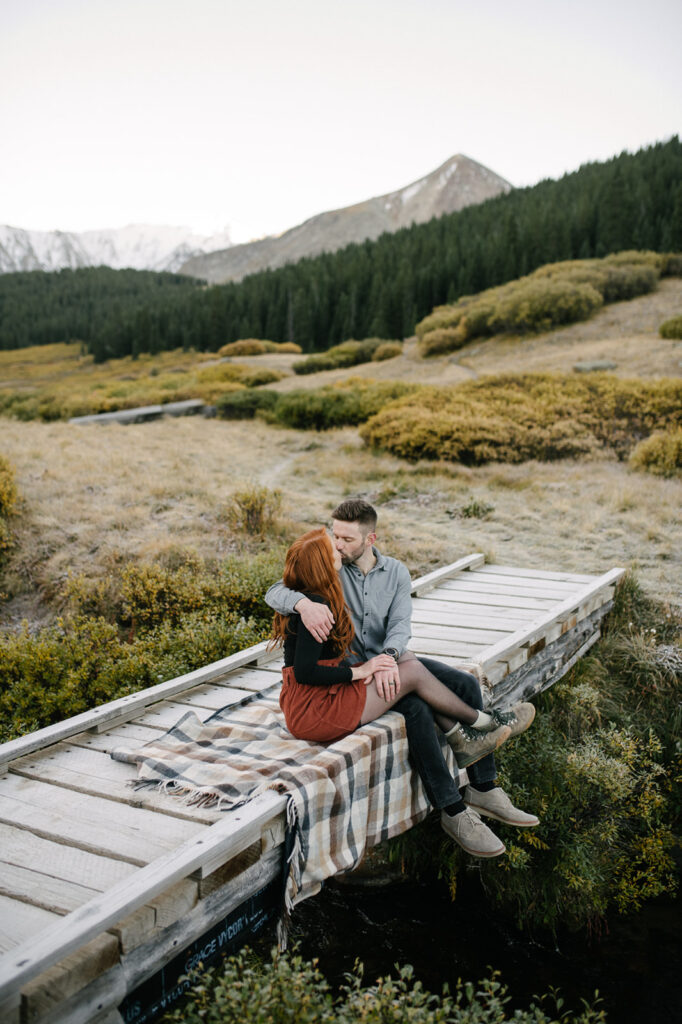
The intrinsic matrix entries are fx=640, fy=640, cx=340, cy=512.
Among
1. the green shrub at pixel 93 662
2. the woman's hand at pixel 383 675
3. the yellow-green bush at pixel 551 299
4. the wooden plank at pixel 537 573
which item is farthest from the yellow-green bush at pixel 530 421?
the yellow-green bush at pixel 551 299

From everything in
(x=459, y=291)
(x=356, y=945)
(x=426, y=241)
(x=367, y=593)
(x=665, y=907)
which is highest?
(x=426, y=241)

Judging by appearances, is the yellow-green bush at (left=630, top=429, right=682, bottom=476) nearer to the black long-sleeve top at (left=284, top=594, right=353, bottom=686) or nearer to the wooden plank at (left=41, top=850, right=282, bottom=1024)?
the black long-sleeve top at (left=284, top=594, right=353, bottom=686)

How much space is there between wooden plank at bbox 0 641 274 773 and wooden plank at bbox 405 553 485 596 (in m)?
2.03

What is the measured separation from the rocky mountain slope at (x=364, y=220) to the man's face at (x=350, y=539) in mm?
126113

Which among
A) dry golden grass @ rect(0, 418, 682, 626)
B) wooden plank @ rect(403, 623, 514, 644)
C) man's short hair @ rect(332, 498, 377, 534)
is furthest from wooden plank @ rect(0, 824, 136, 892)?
dry golden grass @ rect(0, 418, 682, 626)

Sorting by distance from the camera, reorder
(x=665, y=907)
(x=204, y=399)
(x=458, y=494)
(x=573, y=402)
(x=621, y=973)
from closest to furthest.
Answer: (x=621, y=973)
(x=665, y=907)
(x=458, y=494)
(x=573, y=402)
(x=204, y=399)

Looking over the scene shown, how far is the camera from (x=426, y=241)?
5369 cm

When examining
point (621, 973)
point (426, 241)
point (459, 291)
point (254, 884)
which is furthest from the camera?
point (426, 241)

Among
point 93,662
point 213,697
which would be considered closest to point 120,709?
point 213,697

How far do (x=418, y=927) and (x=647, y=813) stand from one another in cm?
182

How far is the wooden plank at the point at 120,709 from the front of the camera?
11.4ft

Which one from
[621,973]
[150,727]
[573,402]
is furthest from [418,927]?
[573,402]

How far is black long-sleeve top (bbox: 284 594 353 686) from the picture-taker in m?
3.33

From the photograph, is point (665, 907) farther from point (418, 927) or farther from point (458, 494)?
point (458, 494)
